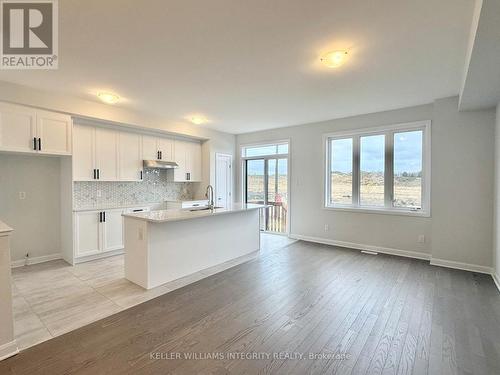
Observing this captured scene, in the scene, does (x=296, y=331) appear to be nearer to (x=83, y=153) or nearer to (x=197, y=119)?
(x=83, y=153)

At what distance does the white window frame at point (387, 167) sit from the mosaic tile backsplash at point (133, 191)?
3574 mm

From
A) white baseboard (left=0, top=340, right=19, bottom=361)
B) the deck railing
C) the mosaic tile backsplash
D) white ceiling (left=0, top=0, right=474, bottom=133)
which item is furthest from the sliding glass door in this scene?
white baseboard (left=0, top=340, right=19, bottom=361)

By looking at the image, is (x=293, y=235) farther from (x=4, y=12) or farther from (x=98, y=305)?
(x=4, y=12)

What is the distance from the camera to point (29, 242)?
13.6 ft

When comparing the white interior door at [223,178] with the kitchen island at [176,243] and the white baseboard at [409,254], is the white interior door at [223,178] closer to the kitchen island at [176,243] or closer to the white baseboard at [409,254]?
the white baseboard at [409,254]

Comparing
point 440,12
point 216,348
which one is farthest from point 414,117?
point 216,348

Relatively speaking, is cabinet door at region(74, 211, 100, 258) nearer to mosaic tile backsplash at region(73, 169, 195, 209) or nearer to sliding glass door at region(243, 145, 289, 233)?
mosaic tile backsplash at region(73, 169, 195, 209)

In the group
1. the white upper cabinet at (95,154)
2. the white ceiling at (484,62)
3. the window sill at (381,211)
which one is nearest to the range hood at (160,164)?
the white upper cabinet at (95,154)

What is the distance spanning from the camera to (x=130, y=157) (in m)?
5.04

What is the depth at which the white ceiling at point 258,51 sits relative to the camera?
201 centimetres

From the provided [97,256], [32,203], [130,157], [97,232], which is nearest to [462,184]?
[130,157]

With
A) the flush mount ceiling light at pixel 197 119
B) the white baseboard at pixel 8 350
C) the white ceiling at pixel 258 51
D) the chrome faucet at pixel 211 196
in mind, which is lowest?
the white baseboard at pixel 8 350

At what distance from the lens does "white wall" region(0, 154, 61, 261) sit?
3.92 m

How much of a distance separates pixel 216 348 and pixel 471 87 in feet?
13.2
